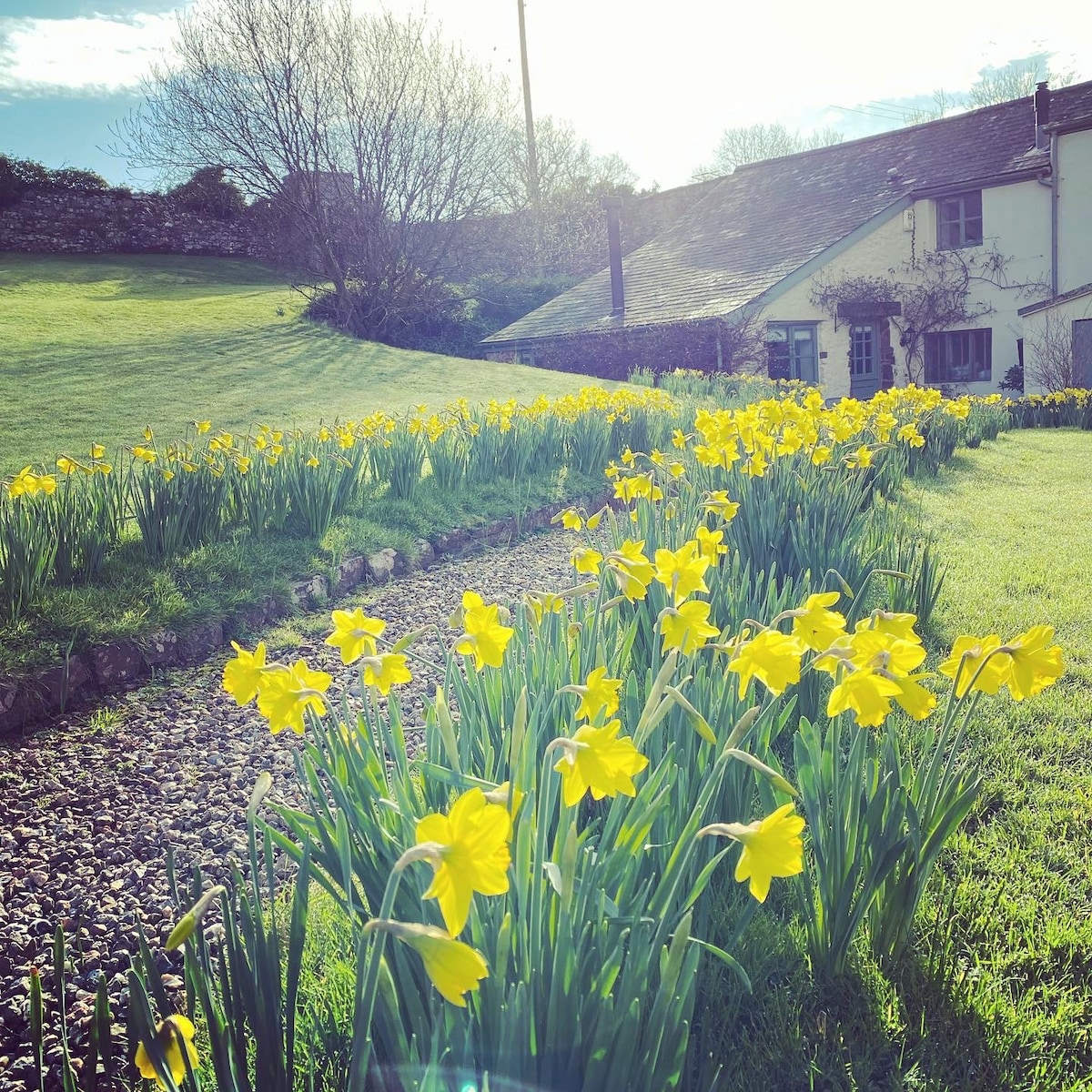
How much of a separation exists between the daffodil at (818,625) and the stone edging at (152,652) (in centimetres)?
319

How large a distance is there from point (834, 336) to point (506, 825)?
777 inches

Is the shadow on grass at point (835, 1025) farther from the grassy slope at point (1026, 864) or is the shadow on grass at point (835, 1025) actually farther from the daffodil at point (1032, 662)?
the daffodil at point (1032, 662)

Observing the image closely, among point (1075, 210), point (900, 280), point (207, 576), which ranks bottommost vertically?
point (207, 576)

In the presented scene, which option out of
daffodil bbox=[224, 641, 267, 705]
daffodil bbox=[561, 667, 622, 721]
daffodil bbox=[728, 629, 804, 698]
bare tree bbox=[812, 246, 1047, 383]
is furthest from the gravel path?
bare tree bbox=[812, 246, 1047, 383]

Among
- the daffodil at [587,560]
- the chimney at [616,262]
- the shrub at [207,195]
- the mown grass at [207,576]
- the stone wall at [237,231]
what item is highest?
the shrub at [207,195]

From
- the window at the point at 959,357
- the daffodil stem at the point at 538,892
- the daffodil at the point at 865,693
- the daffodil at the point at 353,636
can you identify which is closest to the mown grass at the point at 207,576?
the daffodil at the point at 353,636

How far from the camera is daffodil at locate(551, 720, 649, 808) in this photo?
1018mm

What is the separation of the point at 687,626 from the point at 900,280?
20.8 m

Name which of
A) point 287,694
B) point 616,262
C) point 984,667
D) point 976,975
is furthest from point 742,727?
point 616,262

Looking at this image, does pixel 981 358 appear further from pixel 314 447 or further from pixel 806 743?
pixel 806 743

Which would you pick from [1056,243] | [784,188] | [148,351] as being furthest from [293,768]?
[784,188]

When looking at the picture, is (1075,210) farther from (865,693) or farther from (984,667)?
(865,693)

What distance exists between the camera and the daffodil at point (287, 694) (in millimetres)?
1311

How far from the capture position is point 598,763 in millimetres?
1032
